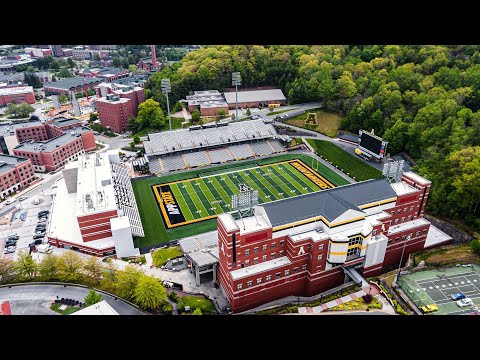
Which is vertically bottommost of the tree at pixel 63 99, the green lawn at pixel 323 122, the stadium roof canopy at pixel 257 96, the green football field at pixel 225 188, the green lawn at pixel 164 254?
the green lawn at pixel 164 254

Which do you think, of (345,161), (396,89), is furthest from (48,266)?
(396,89)

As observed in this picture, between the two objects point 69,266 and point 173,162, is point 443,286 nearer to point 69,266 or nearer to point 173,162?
point 69,266

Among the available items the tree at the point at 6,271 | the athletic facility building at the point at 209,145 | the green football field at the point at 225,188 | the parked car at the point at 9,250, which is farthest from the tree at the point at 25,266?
the athletic facility building at the point at 209,145

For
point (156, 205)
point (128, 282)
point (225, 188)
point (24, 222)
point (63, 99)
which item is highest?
point (63, 99)

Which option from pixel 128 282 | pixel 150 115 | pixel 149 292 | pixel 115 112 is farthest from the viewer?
pixel 115 112

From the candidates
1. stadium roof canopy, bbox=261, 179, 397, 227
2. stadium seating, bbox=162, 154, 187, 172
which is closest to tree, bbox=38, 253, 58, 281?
stadium roof canopy, bbox=261, 179, 397, 227

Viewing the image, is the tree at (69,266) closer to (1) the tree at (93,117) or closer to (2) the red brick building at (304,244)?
(2) the red brick building at (304,244)

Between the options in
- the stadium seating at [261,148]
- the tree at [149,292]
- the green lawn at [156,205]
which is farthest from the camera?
the stadium seating at [261,148]

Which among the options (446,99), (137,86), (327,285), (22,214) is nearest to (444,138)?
(446,99)
